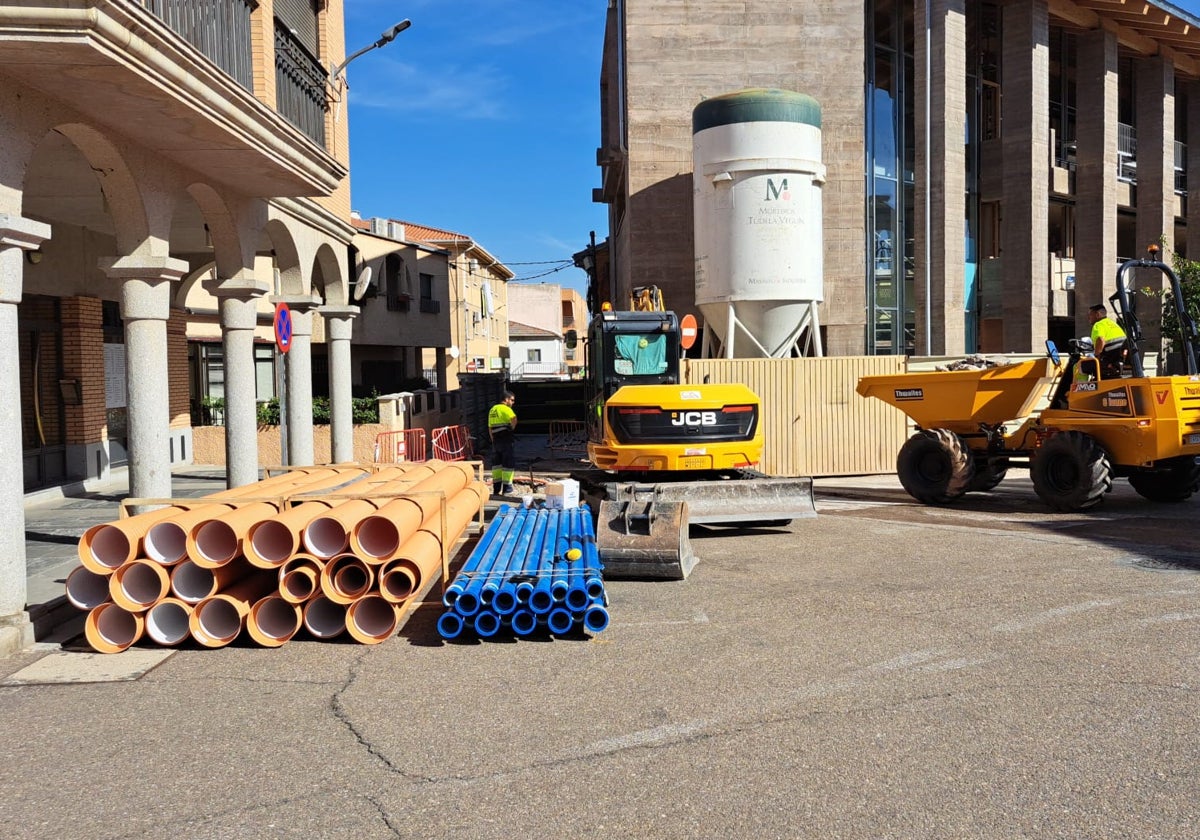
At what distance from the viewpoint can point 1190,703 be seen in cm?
560

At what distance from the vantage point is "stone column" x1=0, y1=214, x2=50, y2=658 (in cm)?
697

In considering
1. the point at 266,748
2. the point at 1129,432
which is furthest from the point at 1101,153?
the point at 266,748

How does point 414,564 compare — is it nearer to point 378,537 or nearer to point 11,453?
point 378,537

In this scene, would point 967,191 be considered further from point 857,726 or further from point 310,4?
point 857,726

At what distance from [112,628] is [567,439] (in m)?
22.1

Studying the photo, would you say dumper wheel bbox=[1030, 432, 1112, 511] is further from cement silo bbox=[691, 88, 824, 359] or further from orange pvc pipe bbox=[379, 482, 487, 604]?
orange pvc pipe bbox=[379, 482, 487, 604]

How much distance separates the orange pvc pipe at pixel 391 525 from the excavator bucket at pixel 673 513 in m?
1.87

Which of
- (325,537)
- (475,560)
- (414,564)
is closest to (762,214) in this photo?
(475,560)

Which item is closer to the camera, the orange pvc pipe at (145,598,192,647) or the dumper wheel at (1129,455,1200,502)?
the orange pvc pipe at (145,598,192,647)

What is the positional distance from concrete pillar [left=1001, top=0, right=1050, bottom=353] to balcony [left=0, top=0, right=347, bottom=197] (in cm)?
2254

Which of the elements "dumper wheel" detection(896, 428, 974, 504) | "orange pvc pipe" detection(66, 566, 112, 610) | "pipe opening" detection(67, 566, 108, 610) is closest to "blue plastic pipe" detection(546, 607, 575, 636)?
"orange pvc pipe" detection(66, 566, 112, 610)

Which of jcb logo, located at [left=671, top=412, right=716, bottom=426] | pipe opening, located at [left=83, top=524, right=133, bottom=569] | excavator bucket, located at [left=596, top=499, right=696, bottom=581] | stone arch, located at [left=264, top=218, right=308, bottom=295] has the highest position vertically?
stone arch, located at [left=264, top=218, right=308, bottom=295]

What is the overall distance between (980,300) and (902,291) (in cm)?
459

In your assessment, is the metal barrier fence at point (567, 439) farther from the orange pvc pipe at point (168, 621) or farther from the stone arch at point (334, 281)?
the orange pvc pipe at point (168, 621)
